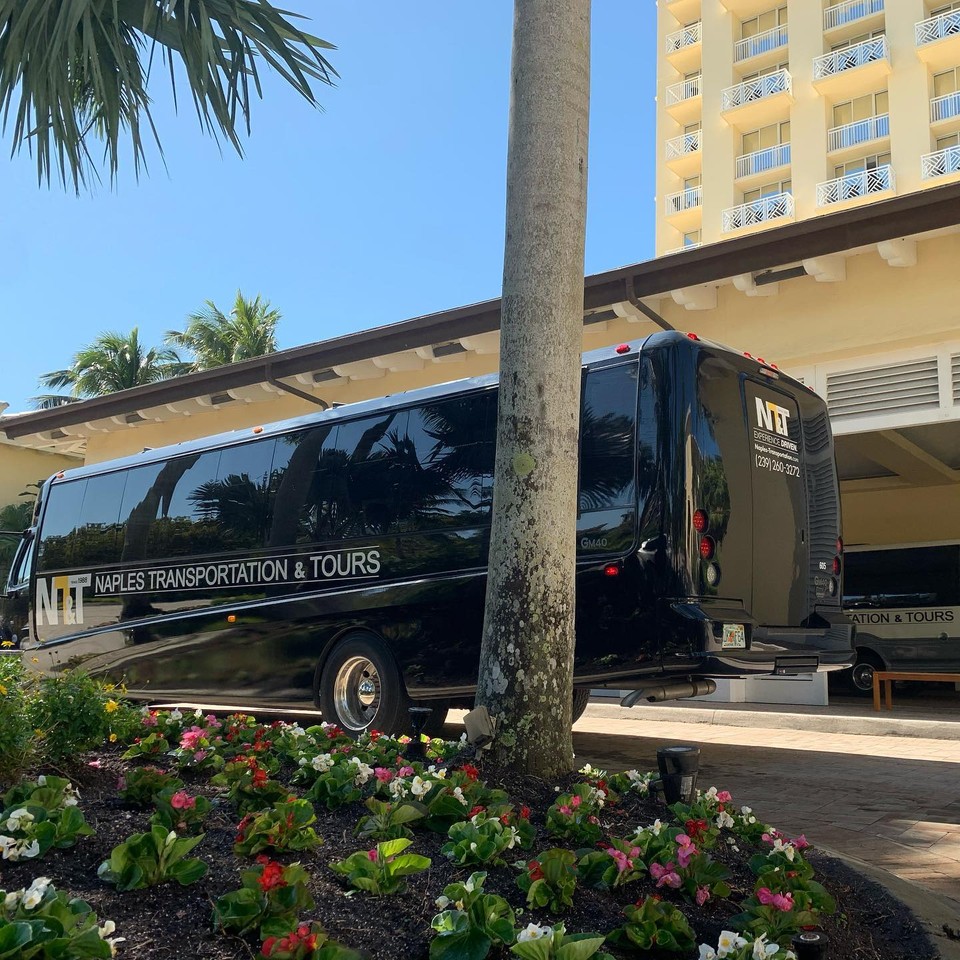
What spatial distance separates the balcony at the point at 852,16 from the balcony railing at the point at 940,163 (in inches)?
245

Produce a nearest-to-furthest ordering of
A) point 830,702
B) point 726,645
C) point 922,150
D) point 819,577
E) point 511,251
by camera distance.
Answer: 1. point 511,251
2. point 726,645
3. point 819,577
4. point 830,702
5. point 922,150

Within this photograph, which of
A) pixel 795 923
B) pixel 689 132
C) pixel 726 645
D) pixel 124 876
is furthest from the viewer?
pixel 689 132

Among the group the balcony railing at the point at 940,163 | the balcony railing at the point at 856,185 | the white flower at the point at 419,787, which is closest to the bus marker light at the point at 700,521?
the white flower at the point at 419,787

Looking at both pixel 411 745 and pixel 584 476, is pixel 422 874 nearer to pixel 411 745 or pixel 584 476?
pixel 411 745

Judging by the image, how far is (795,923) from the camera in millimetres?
2812

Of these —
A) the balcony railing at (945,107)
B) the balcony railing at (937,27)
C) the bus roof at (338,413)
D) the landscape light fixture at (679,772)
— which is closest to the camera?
the landscape light fixture at (679,772)

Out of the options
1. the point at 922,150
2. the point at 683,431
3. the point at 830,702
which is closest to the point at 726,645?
the point at 683,431

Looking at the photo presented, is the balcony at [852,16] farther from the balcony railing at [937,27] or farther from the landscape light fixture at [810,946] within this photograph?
the landscape light fixture at [810,946]

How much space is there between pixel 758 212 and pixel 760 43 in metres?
7.62

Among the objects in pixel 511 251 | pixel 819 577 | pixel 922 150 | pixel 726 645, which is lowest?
pixel 726 645

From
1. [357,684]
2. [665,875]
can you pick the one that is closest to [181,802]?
[665,875]

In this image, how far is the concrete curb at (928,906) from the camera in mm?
3322

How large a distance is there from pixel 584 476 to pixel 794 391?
2.15 meters

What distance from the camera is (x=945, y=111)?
38312 mm
